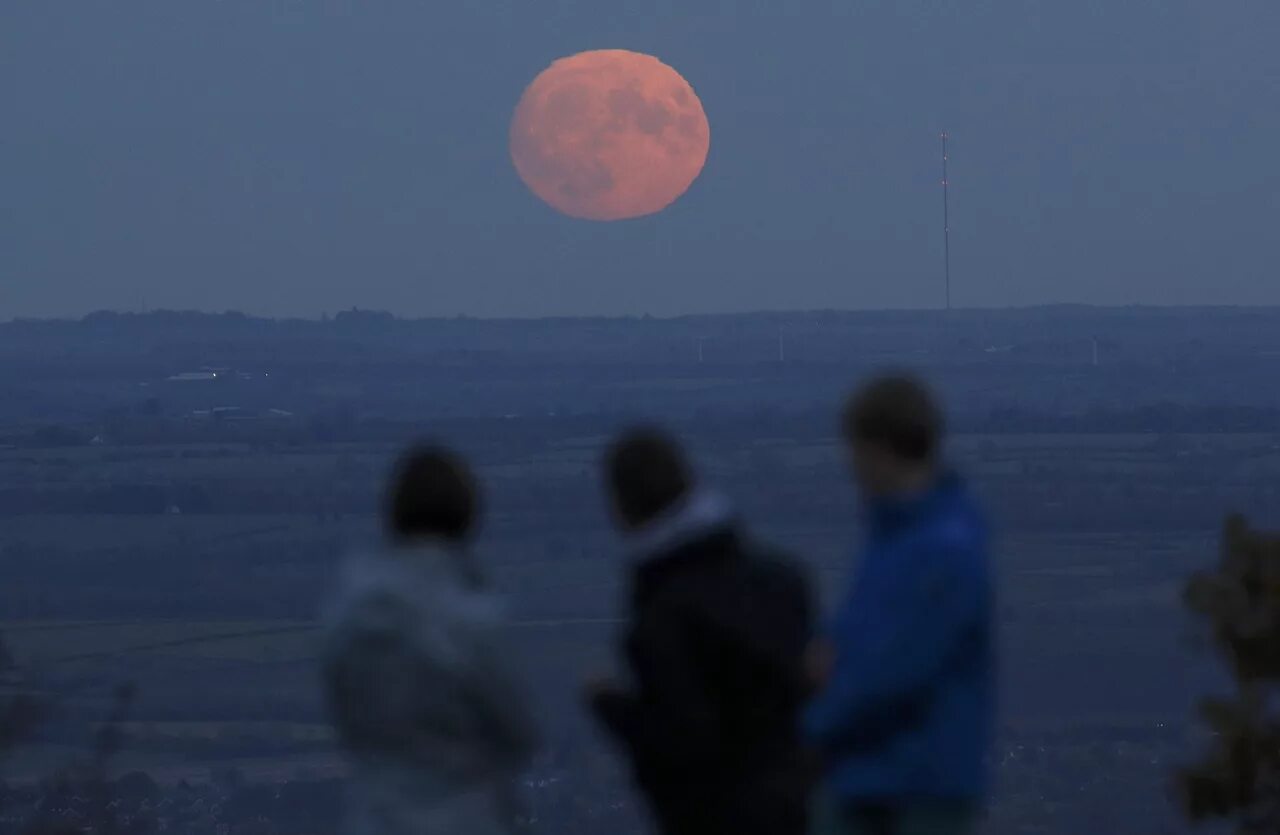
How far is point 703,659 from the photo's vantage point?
4.27m

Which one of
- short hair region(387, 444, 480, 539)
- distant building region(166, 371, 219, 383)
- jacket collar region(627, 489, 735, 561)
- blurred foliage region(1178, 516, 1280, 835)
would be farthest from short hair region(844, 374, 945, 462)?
distant building region(166, 371, 219, 383)

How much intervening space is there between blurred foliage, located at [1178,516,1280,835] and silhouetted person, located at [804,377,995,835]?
3.62 metres

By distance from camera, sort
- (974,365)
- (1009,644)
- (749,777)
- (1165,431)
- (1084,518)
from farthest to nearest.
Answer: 1. (974,365)
2. (1165,431)
3. (1084,518)
4. (1009,644)
5. (749,777)

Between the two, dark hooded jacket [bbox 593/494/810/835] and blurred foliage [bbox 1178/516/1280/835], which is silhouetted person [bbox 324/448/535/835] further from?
blurred foliage [bbox 1178/516/1280/835]

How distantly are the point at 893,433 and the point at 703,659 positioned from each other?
0.69 m

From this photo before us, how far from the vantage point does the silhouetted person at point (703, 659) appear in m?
4.25

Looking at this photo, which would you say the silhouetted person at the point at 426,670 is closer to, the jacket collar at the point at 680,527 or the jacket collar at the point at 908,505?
the jacket collar at the point at 680,527

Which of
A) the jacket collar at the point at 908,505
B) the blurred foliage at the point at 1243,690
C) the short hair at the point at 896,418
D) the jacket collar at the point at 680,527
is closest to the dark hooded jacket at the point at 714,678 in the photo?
the jacket collar at the point at 680,527

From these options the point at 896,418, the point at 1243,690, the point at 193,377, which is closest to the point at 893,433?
the point at 896,418

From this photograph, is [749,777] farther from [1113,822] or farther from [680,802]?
[1113,822]

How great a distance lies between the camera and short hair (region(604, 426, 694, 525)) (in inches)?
170

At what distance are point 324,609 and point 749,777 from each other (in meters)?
1.04

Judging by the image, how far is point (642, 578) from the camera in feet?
14.4

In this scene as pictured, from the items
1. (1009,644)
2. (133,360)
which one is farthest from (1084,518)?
(133,360)
